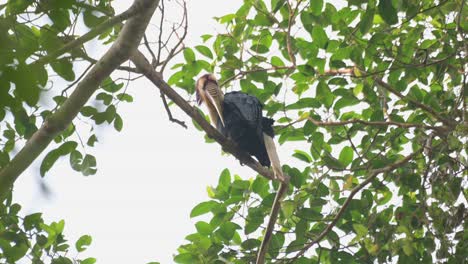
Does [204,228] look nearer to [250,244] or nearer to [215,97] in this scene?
[250,244]

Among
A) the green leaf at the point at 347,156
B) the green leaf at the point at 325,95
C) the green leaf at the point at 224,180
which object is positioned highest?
the green leaf at the point at 325,95

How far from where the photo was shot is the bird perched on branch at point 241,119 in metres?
4.28

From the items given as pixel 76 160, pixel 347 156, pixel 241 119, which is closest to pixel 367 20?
pixel 347 156

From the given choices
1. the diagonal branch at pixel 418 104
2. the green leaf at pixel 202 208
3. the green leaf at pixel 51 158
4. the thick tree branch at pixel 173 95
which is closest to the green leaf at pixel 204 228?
the green leaf at pixel 202 208

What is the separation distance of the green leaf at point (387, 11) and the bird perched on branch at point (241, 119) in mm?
1530

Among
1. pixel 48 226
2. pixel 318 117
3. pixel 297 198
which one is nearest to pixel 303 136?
pixel 318 117

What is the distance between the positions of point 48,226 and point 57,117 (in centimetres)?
177

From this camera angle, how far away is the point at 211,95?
4.54 meters

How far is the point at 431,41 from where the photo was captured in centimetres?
407

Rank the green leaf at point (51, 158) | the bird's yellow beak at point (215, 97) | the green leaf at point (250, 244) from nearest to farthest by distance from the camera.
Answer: the green leaf at point (51, 158)
the green leaf at point (250, 244)
the bird's yellow beak at point (215, 97)

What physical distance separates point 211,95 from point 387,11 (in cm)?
208

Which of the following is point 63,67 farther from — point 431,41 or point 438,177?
point 431,41

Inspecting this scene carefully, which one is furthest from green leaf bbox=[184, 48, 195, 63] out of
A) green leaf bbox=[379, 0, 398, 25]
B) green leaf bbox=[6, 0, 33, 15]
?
green leaf bbox=[6, 0, 33, 15]

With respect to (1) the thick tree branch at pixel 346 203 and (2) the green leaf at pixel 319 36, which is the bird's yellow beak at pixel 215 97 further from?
(1) the thick tree branch at pixel 346 203
